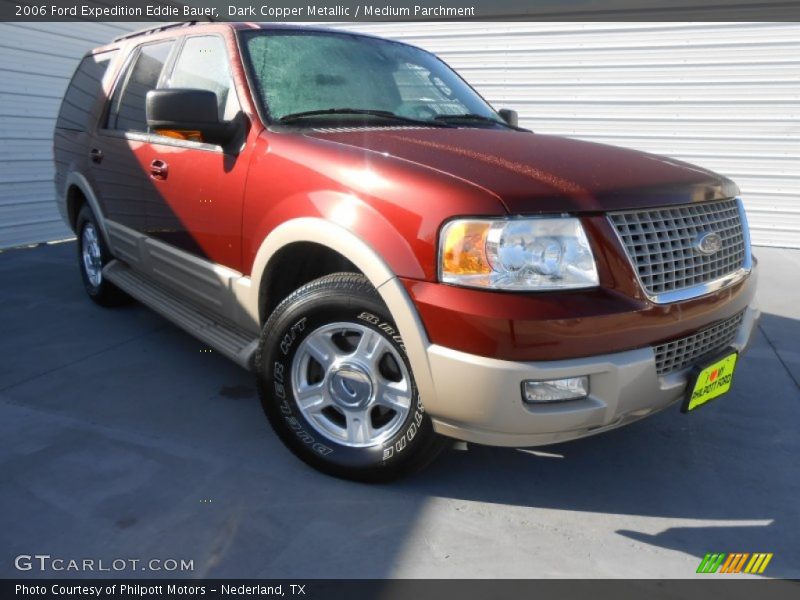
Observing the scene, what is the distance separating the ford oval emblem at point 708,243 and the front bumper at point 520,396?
47 centimetres

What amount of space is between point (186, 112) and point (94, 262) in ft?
8.09

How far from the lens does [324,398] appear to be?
2555 millimetres

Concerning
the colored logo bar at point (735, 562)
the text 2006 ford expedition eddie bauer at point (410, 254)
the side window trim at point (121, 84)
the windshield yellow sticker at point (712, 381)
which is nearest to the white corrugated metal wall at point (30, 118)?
the side window trim at point (121, 84)

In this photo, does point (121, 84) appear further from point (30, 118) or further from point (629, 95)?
point (629, 95)

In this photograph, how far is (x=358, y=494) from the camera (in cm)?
242

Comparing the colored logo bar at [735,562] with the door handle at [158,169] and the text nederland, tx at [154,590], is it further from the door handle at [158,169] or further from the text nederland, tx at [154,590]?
the door handle at [158,169]

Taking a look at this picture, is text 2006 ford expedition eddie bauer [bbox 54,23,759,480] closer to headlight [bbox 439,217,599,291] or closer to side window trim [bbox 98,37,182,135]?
headlight [bbox 439,217,599,291]

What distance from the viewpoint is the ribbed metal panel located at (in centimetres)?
732

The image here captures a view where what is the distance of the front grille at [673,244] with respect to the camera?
2.09 m

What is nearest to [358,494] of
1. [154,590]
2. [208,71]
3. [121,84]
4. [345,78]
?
[154,590]

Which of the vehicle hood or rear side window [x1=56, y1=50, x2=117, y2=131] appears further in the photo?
rear side window [x1=56, y1=50, x2=117, y2=131]

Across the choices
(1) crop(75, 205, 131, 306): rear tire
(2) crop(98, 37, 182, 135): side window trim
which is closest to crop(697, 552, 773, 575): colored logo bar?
(2) crop(98, 37, 182, 135): side window trim

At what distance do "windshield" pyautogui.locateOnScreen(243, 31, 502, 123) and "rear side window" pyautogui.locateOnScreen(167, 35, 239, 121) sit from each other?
14cm

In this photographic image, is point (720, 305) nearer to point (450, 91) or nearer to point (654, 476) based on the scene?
point (654, 476)
